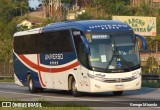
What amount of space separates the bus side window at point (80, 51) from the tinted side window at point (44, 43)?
739mm

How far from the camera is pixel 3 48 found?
84.9 metres

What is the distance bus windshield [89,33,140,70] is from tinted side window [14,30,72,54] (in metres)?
1.98

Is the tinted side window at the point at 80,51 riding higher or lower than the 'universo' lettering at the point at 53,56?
higher

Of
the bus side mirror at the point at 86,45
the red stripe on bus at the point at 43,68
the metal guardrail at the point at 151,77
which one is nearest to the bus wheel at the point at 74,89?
the red stripe on bus at the point at 43,68

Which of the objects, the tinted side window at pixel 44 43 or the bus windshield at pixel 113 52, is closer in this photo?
the bus windshield at pixel 113 52

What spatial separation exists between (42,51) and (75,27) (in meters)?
4.34

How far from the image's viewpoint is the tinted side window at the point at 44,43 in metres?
25.9

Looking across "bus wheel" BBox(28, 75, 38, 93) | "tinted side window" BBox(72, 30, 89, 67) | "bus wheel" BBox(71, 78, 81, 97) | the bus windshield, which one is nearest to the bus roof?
the bus windshield

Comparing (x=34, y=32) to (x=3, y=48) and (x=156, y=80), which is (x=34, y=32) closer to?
(x=156, y=80)

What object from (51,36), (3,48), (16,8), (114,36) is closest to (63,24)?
(51,36)

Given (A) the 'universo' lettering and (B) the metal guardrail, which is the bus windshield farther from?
(B) the metal guardrail

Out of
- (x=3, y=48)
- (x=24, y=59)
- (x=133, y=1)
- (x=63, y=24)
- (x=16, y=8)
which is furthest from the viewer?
(x=16, y=8)

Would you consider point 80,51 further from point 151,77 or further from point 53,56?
point 151,77

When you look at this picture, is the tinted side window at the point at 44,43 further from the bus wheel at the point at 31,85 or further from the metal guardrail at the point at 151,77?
the metal guardrail at the point at 151,77
